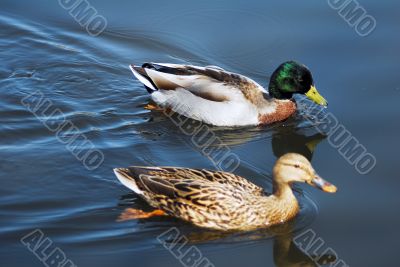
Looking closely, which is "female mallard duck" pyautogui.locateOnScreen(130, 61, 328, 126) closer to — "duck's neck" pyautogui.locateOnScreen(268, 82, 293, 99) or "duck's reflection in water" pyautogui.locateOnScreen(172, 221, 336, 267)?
"duck's neck" pyautogui.locateOnScreen(268, 82, 293, 99)

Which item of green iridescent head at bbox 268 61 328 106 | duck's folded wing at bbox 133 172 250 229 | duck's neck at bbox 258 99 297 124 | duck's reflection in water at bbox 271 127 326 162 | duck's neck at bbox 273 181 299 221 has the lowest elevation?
duck's folded wing at bbox 133 172 250 229

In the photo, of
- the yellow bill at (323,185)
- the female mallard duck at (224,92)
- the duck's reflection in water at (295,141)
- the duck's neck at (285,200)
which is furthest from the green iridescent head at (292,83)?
the yellow bill at (323,185)

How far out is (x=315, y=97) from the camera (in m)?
11.0

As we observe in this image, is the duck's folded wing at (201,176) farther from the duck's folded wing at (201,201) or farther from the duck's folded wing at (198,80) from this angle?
the duck's folded wing at (198,80)

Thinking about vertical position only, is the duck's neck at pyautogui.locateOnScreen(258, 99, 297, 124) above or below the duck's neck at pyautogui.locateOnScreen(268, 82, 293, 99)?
below

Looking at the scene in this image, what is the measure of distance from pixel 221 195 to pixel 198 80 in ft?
11.5

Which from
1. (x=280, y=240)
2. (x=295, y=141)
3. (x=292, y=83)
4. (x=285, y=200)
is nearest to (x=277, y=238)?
(x=280, y=240)

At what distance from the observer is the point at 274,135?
35.4ft

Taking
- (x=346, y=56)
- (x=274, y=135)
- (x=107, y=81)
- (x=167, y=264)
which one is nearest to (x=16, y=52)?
(x=107, y=81)

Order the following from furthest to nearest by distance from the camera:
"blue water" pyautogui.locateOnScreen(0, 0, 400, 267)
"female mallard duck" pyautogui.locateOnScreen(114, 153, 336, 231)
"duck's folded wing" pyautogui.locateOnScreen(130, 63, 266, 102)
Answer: "duck's folded wing" pyautogui.locateOnScreen(130, 63, 266, 102)
"female mallard duck" pyautogui.locateOnScreen(114, 153, 336, 231)
"blue water" pyautogui.locateOnScreen(0, 0, 400, 267)

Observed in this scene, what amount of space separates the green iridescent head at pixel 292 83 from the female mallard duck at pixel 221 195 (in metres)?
2.87

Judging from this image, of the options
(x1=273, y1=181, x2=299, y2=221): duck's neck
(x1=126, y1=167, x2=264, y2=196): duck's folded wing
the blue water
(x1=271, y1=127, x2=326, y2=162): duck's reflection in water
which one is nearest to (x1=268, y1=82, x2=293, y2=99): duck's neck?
the blue water

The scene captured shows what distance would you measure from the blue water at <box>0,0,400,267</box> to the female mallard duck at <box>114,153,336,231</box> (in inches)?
5.3

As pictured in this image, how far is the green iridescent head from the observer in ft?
36.2
